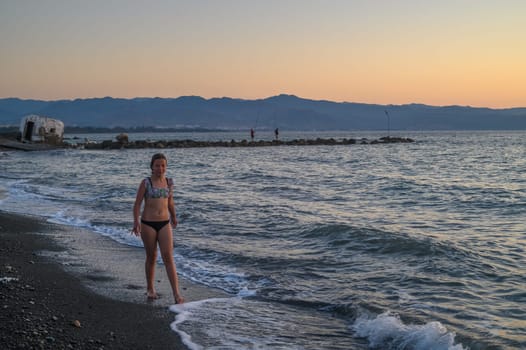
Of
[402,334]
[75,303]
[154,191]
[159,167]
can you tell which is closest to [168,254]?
[154,191]

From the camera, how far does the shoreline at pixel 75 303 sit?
199 inches

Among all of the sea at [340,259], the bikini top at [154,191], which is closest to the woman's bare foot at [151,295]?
the sea at [340,259]

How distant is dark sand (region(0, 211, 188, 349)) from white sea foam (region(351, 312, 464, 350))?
199cm

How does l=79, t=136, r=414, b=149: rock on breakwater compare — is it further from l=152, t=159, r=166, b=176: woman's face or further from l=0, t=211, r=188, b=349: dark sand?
l=152, t=159, r=166, b=176: woman's face

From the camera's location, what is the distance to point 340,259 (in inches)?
364

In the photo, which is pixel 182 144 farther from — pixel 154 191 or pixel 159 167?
pixel 159 167

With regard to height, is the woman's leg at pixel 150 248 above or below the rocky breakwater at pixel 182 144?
below

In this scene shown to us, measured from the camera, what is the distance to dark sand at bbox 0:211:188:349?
16.3ft

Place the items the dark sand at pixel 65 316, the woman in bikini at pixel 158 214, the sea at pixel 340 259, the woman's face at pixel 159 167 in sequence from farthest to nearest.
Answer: the woman in bikini at pixel 158 214 → the woman's face at pixel 159 167 → the sea at pixel 340 259 → the dark sand at pixel 65 316

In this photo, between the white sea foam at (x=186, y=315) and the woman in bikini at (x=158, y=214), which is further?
the woman in bikini at (x=158, y=214)

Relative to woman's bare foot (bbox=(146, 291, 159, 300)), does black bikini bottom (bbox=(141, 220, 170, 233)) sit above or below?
above

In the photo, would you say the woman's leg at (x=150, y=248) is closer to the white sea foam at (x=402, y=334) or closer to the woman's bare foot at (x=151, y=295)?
the woman's bare foot at (x=151, y=295)

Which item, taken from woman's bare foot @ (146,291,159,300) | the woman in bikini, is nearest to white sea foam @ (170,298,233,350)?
the woman in bikini

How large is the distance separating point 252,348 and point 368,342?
1.23 metres
